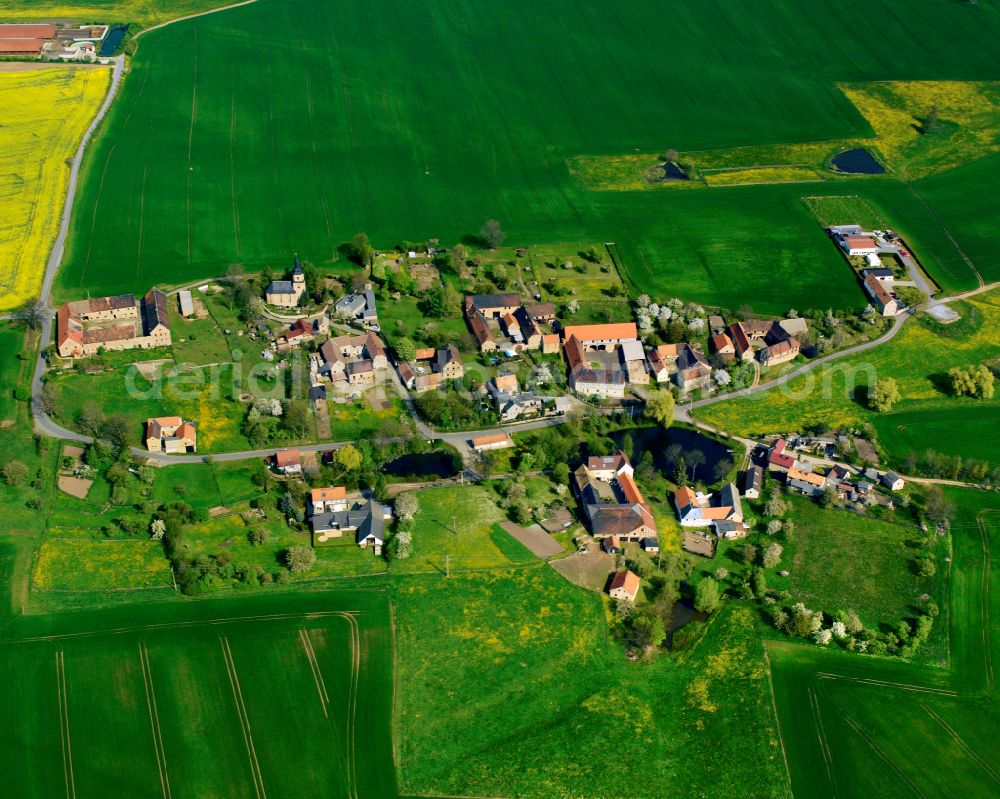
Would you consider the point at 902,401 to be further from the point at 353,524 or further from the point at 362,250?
the point at 362,250

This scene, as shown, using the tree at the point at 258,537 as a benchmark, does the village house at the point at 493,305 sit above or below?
above

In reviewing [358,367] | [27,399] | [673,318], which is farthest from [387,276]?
[27,399]

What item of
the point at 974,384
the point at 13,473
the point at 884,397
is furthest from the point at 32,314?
the point at 974,384

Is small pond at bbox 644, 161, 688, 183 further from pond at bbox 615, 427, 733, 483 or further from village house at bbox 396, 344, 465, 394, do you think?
pond at bbox 615, 427, 733, 483

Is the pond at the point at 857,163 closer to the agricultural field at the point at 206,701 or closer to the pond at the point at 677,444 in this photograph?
the pond at the point at 677,444

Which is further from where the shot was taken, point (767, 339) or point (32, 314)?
point (767, 339)

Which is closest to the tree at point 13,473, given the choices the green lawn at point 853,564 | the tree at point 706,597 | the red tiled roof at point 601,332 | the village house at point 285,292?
the village house at point 285,292
